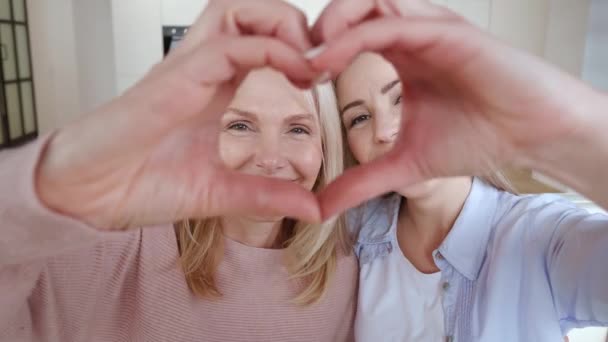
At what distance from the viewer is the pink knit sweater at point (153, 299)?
0.64 meters

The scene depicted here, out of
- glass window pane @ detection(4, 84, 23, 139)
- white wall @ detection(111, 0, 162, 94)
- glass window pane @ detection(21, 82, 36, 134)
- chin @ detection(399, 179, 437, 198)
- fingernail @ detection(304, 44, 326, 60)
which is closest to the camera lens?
fingernail @ detection(304, 44, 326, 60)

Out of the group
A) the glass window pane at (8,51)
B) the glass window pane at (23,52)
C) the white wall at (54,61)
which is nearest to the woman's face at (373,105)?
the white wall at (54,61)

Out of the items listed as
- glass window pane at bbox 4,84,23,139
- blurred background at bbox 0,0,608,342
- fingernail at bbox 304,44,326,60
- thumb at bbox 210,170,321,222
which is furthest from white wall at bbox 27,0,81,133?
fingernail at bbox 304,44,326,60

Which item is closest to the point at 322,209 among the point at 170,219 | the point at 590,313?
the point at 170,219

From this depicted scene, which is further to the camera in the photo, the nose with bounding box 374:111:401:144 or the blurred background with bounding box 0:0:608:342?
the blurred background with bounding box 0:0:608:342

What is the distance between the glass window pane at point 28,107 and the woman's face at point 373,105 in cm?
302

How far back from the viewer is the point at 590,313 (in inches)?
22.3

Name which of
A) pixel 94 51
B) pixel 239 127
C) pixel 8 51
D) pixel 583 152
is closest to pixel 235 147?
pixel 239 127

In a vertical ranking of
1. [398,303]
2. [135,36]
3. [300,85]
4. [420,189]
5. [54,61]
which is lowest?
[398,303]

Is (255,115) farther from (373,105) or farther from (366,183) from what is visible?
(366,183)

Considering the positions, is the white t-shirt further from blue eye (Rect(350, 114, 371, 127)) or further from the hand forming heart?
the hand forming heart

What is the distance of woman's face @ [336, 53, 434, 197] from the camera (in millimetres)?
812

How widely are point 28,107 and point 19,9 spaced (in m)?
0.63

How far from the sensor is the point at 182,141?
0.48 metres
